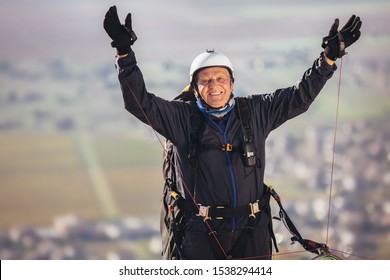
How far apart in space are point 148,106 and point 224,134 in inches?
21.0

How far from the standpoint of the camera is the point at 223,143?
486cm

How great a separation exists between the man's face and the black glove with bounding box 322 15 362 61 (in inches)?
27.1

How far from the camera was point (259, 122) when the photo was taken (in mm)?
4973

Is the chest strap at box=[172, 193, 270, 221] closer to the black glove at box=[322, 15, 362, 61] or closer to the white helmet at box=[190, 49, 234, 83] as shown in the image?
the white helmet at box=[190, 49, 234, 83]

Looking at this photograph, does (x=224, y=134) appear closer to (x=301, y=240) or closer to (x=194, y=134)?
(x=194, y=134)

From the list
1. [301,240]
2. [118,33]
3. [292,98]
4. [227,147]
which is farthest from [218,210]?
[118,33]

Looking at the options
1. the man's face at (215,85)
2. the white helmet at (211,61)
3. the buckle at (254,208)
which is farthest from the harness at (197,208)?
the white helmet at (211,61)

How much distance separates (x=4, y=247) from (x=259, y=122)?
10313 mm

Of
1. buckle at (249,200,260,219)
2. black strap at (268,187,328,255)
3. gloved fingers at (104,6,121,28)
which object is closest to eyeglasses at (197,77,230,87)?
gloved fingers at (104,6,121,28)

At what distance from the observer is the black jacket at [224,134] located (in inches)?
191

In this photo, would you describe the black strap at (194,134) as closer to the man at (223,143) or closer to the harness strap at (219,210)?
the man at (223,143)
